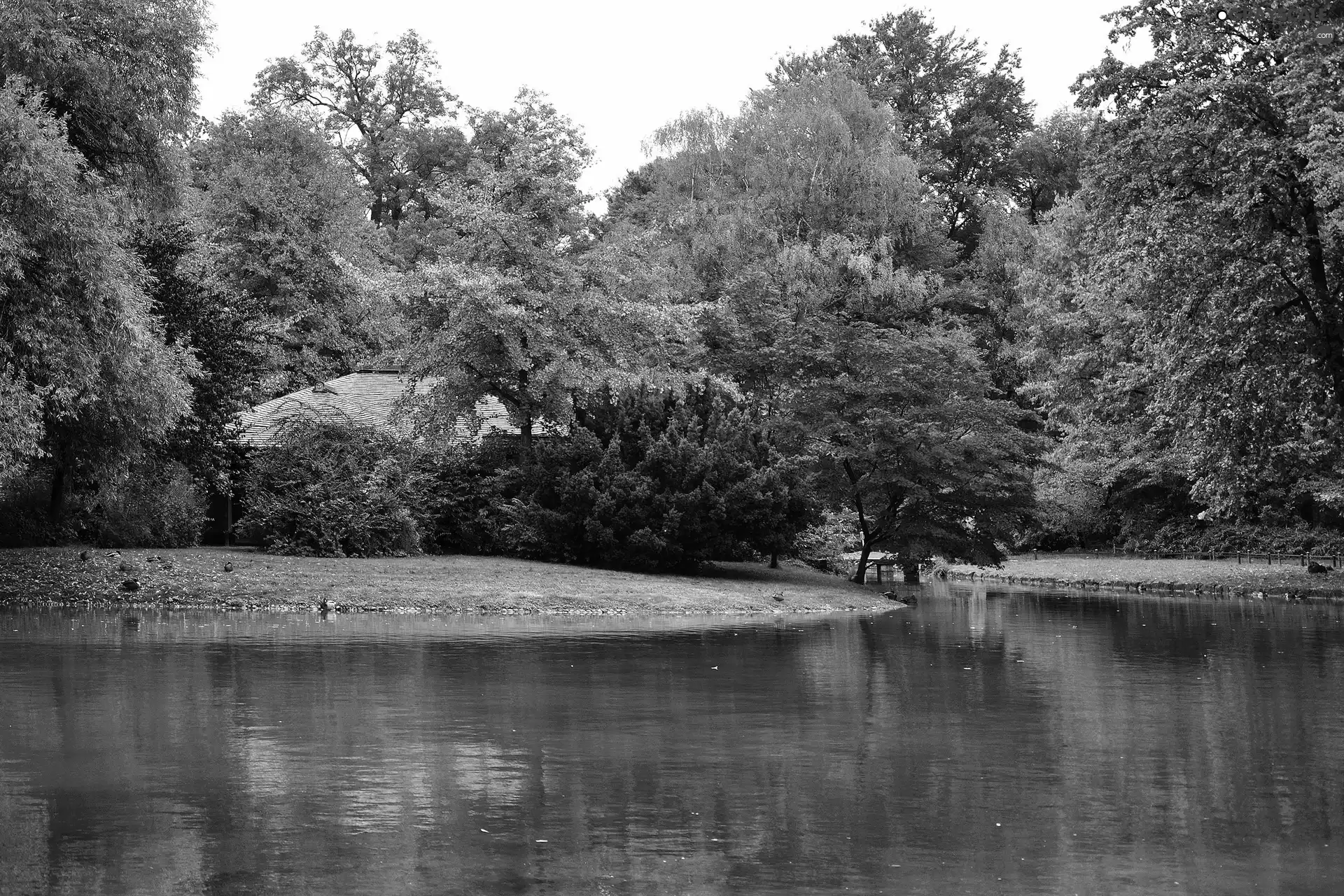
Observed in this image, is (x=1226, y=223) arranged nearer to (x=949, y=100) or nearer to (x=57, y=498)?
(x=57, y=498)

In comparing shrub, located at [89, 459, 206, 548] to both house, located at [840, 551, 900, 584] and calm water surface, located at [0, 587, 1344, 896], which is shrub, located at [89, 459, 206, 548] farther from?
house, located at [840, 551, 900, 584]

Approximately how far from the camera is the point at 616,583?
109 feet

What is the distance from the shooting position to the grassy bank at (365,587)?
1159 inches

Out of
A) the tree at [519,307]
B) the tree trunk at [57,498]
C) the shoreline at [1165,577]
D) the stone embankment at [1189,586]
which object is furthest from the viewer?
the shoreline at [1165,577]

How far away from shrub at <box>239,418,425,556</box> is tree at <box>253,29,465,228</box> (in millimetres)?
36993

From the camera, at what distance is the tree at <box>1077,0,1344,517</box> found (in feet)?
97.3

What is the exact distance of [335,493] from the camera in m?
36.4

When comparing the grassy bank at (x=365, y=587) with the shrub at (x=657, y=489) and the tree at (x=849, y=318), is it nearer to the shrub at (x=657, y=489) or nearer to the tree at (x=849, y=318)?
the shrub at (x=657, y=489)

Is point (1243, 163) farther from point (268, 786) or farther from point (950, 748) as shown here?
point (268, 786)

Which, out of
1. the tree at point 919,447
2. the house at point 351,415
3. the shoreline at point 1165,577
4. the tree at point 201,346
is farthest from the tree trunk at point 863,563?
the tree at point 201,346

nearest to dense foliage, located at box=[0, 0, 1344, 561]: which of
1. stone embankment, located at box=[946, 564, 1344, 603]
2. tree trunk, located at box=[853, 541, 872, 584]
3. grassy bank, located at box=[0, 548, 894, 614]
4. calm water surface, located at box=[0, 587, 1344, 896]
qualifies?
tree trunk, located at box=[853, 541, 872, 584]

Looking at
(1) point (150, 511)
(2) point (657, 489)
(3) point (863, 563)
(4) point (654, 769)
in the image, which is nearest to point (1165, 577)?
(3) point (863, 563)

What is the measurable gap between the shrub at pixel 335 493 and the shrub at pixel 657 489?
2.82m

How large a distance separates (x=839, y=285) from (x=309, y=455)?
24342 mm
